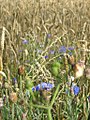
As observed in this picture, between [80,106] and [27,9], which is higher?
[27,9]

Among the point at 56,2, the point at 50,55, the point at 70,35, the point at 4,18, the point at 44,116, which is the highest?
the point at 56,2

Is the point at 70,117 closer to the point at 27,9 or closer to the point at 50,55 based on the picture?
the point at 50,55

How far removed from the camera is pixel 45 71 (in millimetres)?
1318

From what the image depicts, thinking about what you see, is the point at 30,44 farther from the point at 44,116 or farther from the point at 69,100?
the point at 69,100

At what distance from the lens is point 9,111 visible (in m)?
1.14

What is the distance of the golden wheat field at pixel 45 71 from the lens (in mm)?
795

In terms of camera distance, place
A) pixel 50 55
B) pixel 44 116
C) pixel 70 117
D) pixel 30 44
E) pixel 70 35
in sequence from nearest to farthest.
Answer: pixel 70 117, pixel 44 116, pixel 50 55, pixel 30 44, pixel 70 35

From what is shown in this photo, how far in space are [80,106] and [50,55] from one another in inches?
28.7

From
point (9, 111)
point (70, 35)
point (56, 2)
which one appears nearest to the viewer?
point (9, 111)

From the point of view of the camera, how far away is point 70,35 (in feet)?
8.17

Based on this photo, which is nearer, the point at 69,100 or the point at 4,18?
the point at 69,100

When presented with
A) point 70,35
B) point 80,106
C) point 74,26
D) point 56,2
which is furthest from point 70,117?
point 56,2

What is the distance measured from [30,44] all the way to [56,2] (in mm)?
1805

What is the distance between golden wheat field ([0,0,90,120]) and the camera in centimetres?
79
